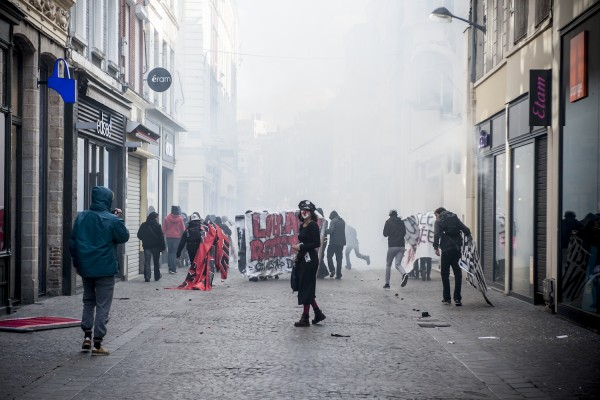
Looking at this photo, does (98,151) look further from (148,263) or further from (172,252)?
(172,252)

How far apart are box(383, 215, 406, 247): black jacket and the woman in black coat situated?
8.19 metres

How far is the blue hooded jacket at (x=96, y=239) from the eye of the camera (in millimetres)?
9789

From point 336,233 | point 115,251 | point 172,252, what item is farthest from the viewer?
point 172,252

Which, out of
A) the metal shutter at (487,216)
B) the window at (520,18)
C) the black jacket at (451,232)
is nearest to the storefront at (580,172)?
the black jacket at (451,232)

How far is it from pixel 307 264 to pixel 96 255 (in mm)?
3848

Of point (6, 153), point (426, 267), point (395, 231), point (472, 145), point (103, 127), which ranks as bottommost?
point (426, 267)

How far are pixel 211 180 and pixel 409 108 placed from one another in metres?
12.7

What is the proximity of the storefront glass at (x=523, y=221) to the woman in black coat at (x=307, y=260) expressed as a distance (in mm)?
4901

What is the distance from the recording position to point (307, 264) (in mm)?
12891

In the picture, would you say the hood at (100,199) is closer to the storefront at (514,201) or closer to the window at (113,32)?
the storefront at (514,201)

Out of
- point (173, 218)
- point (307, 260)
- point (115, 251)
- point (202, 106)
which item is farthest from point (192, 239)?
point (202, 106)

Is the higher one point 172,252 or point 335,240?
point 335,240

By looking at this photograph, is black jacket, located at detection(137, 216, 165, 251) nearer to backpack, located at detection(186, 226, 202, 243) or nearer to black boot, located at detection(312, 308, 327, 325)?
backpack, located at detection(186, 226, 202, 243)

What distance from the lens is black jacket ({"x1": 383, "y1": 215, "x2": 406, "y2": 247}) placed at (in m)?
21.1
